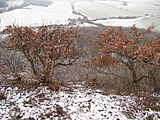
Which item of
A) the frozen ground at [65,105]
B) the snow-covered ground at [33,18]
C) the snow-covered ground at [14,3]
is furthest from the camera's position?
the snow-covered ground at [14,3]

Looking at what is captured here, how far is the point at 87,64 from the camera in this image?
19.5 m

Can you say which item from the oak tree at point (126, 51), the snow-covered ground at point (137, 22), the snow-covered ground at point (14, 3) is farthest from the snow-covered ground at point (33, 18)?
the oak tree at point (126, 51)

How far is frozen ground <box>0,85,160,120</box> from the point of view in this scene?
1180 cm

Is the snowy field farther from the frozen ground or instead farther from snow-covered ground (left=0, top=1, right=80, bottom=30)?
the frozen ground

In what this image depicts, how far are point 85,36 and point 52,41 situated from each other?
131 ft

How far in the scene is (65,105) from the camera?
41.9 feet

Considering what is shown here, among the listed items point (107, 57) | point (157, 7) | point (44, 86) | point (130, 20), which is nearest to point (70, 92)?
point (44, 86)

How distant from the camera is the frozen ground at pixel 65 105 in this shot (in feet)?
38.7

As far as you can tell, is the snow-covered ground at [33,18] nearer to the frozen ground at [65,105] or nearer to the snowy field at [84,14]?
the snowy field at [84,14]

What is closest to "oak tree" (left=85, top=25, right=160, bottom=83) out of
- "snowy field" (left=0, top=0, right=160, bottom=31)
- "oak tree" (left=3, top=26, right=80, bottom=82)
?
"oak tree" (left=3, top=26, right=80, bottom=82)

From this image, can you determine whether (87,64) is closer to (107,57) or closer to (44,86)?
(107,57)

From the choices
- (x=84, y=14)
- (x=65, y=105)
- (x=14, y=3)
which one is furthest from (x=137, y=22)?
(x=65, y=105)

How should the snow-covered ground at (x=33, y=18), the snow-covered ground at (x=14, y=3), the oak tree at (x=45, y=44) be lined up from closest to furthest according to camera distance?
the oak tree at (x=45, y=44)
the snow-covered ground at (x=33, y=18)
the snow-covered ground at (x=14, y=3)

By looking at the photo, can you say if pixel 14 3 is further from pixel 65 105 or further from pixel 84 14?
pixel 65 105
